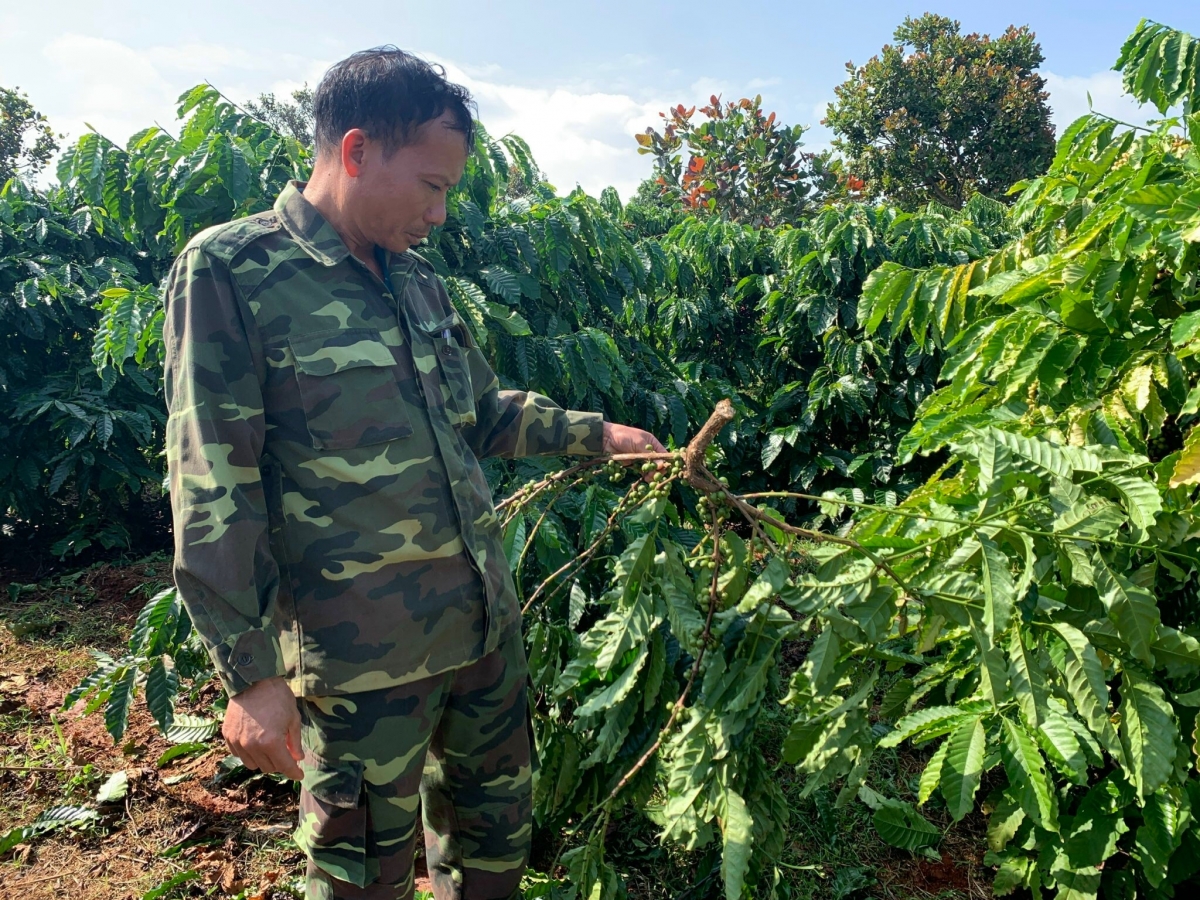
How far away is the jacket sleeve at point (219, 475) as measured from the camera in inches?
48.9

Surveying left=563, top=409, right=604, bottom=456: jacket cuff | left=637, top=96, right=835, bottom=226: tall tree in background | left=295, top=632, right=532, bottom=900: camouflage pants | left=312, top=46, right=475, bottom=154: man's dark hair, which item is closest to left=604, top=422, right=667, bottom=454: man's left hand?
left=563, top=409, right=604, bottom=456: jacket cuff

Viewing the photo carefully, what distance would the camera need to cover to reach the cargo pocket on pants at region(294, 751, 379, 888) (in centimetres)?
142

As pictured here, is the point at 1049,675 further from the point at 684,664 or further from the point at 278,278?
the point at 278,278

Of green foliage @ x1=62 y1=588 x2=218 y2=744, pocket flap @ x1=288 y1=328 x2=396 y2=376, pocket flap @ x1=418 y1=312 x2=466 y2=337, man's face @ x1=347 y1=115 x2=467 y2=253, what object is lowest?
green foliage @ x1=62 y1=588 x2=218 y2=744

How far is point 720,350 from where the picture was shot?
5723 mm

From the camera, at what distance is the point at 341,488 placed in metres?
1.40

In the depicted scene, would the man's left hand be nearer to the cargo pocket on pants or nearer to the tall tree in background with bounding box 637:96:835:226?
the cargo pocket on pants

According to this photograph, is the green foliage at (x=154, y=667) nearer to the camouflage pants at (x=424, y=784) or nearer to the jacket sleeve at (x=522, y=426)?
the camouflage pants at (x=424, y=784)

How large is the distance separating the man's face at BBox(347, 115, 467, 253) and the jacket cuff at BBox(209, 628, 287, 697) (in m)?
0.75

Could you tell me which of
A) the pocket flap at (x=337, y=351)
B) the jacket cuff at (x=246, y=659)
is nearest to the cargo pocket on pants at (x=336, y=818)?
the jacket cuff at (x=246, y=659)

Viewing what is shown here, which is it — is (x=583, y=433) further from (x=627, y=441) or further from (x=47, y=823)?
(x=47, y=823)

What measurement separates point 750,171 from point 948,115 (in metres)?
4.54

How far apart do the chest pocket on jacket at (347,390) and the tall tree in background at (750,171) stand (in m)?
12.4

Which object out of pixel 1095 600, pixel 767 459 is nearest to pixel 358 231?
pixel 1095 600
